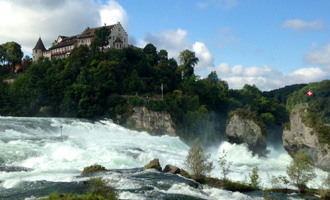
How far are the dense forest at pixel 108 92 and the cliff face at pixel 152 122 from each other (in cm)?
103

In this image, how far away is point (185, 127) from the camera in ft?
185

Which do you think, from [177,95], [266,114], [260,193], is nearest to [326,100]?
[266,114]

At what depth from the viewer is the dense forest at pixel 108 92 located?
5512 cm

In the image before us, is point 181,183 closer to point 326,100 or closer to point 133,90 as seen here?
point 133,90

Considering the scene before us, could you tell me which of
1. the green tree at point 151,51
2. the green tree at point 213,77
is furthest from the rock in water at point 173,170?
the green tree at point 213,77

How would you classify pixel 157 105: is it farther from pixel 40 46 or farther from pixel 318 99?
pixel 318 99

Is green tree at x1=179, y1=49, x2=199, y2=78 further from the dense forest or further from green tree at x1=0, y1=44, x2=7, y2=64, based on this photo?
green tree at x1=0, y1=44, x2=7, y2=64

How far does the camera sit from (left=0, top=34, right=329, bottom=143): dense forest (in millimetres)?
55125

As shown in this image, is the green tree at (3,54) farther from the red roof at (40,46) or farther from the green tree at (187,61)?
the green tree at (187,61)

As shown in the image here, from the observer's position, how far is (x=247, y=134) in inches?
1724

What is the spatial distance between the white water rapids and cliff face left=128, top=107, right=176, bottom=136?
6264mm

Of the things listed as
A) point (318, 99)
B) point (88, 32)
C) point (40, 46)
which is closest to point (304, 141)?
point (88, 32)

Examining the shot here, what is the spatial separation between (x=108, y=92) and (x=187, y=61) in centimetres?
3438

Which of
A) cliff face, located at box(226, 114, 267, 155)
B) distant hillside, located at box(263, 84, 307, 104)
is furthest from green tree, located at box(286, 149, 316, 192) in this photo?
distant hillside, located at box(263, 84, 307, 104)
